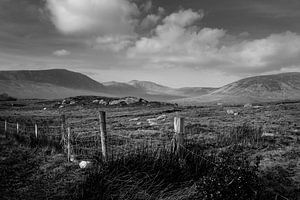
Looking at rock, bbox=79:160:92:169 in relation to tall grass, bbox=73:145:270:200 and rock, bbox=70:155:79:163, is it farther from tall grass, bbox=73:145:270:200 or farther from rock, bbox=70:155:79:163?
tall grass, bbox=73:145:270:200

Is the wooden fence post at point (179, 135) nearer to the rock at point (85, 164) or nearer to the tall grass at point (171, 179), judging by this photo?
the tall grass at point (171, 179)

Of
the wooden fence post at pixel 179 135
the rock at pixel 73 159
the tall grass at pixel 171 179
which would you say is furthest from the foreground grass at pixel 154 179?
the rock at pixel 73 159

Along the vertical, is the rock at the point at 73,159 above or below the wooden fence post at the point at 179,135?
below

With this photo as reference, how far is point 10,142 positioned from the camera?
48.5 feet

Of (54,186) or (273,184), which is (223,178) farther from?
(54,186)

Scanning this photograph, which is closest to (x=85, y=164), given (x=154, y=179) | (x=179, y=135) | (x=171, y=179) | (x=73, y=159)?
(x=73, y=159)

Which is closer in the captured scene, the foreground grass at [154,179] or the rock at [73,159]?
the foreground grass at [154,179]

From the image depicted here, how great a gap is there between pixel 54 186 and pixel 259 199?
5036 mm

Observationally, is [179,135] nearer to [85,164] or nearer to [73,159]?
[85,164]

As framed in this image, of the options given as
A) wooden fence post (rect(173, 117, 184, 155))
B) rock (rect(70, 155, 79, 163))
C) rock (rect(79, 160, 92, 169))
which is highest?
wooden fence post (rect(173, 117, 184, 155))

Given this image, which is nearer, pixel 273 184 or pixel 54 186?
pixel 54 186

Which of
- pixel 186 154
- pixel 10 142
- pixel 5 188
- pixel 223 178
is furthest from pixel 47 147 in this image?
pixel 223 178

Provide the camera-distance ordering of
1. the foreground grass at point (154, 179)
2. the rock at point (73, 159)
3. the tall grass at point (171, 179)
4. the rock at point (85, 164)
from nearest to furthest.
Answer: the tall grass at point (171, 179) → the foreground grass at point (154, 179) → the rock at point (85, 164) → the rock at point (73, 159)

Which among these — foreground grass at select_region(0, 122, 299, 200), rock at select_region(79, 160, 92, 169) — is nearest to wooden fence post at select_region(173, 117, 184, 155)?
foreground grass at select_region(0, 122, 299, 200)
